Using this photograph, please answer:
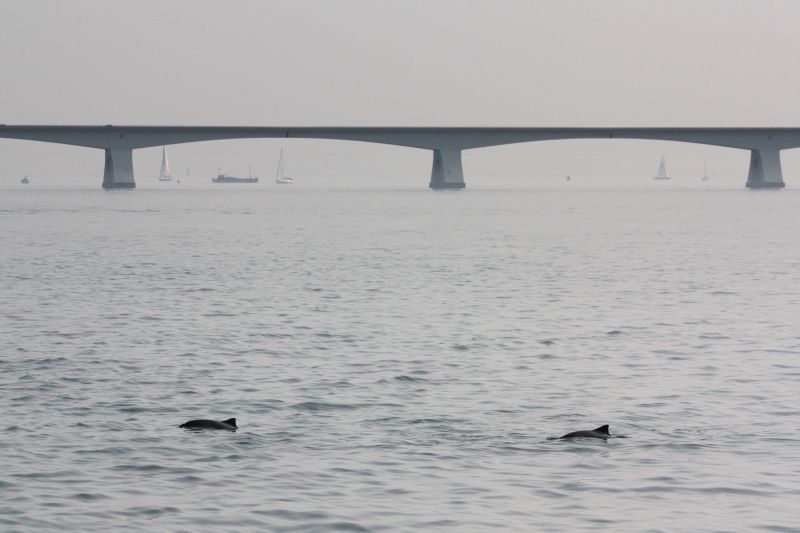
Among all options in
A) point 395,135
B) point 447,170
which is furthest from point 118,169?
point 447,170

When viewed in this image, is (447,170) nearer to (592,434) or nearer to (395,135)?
(395,135)

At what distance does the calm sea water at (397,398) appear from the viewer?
49.0 ft

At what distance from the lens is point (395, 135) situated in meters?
175

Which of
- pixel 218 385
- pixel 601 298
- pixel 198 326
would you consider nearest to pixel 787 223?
pixel 601 298

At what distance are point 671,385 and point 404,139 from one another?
154703mm

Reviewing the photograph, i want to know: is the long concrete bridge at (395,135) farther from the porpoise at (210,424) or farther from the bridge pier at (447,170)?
the porpoise at (210,424)

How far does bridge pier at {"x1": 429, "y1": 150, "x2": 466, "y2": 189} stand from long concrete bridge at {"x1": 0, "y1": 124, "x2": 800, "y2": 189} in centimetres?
22

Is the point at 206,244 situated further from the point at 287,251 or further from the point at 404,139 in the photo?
the point at 404,139

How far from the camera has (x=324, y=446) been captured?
17.9 m

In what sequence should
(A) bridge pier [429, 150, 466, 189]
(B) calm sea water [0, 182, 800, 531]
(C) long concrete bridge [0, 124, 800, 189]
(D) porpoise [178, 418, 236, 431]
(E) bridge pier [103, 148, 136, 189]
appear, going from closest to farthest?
(B) calm sea water [0, 182, 800, 531]
(D) porpoise [178, 418, 236, 431]
(C) long concrete bridge [0, 124, 800, 189]
(E) bridge pier [103, 148, 136, 189]
(A) bridge pier [429, 150, 466, 189]

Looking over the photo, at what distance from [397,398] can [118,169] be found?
6663 inches

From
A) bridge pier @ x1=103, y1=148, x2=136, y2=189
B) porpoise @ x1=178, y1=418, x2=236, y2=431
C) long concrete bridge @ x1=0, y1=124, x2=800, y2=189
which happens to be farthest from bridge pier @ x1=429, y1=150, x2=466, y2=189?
porpoise @ x1=178, y1=418, x2=236, y2=431

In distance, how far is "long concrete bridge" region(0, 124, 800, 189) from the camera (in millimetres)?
168000

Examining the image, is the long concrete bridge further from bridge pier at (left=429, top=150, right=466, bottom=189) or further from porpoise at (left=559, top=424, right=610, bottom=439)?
porpoise at (left=559, top=424, right=610, bottom=439)
